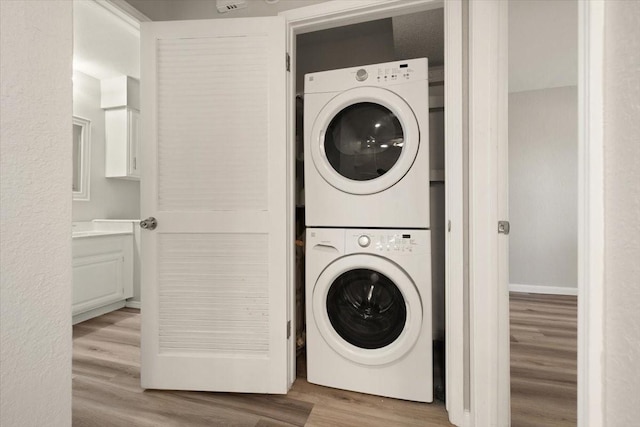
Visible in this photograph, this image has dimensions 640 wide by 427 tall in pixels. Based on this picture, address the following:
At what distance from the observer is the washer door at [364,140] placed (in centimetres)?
151

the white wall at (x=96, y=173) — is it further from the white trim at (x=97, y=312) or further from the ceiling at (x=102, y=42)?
the white trim at (x=97, y=312)

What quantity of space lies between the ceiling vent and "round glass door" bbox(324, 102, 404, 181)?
2.90 ft

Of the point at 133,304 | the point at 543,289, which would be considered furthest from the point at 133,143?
the point at 543,289

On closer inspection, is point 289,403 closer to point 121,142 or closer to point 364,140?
point 364,140

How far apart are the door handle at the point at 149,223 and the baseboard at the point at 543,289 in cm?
400

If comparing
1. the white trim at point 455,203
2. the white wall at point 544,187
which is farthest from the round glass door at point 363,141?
the white wall at point 544,187

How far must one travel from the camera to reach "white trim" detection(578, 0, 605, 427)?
43 centimetres

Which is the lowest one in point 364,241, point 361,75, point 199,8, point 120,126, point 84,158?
point 364,241

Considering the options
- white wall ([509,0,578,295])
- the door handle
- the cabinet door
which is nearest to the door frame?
the door handle

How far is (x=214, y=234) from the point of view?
1.62 m

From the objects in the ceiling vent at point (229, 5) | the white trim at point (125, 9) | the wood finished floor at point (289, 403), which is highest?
the ceiling vent at point (229, 5)

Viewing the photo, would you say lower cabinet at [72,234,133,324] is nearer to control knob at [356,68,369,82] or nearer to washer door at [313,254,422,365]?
washer door at [313,254,422,365]

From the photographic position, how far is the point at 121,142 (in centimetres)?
345

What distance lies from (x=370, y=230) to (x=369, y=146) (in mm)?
434
